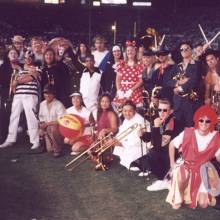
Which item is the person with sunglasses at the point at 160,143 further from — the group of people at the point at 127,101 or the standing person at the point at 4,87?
the standing person at the point at 4,87

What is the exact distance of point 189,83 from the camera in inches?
300

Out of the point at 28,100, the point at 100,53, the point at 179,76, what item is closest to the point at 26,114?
the point at 28,100

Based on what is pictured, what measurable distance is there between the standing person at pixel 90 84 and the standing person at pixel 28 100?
3.11 ft

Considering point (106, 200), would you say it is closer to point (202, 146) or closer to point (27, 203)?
point (27, 203)

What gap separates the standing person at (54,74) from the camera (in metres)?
8.78

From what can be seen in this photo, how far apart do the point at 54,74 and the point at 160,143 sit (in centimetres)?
313

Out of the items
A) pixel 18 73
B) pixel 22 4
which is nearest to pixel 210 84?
pixel 18 73

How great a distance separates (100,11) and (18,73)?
21999mm

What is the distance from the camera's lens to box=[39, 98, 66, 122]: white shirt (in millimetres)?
8656

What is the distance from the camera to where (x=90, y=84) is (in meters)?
8.98

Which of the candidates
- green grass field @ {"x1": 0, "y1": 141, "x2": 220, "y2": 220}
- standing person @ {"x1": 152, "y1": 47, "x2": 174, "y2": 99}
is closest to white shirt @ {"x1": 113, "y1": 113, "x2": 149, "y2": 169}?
green grass field @ {"x1": 0, "y1": 141, "x2": 220, "y2": 220}

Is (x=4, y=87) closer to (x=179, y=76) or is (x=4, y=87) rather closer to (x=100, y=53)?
(x=100, y=53)

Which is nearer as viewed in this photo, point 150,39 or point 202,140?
point 202,140

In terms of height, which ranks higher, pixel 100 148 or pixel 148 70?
pixel 148 70
